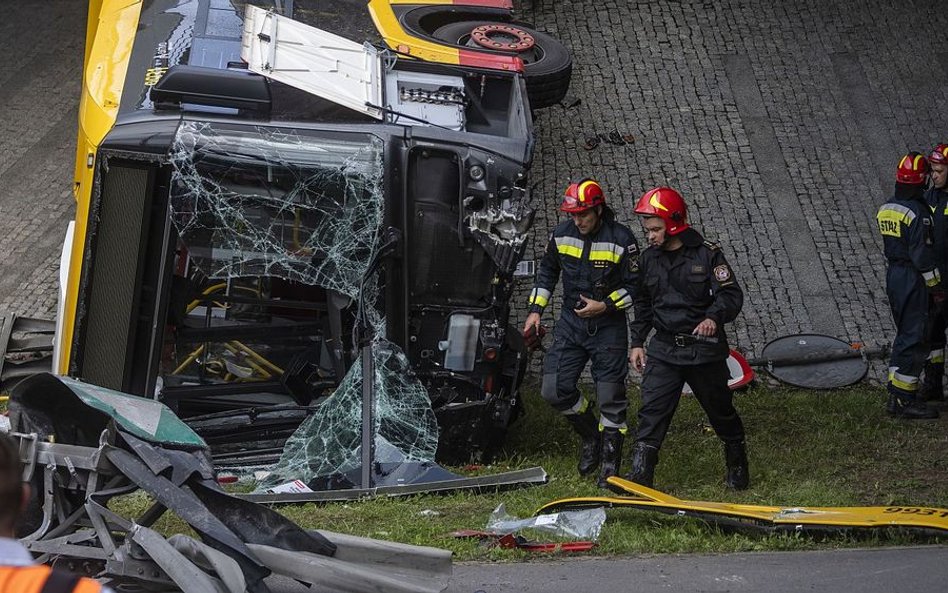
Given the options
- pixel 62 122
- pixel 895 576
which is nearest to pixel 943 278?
pixel 895 576

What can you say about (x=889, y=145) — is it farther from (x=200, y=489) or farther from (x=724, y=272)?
(x=200, y=489)

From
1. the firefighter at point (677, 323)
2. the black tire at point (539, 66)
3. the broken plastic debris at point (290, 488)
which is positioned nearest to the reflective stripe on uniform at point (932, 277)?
the firefighter at point (677, 323)

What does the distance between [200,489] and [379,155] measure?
245cm

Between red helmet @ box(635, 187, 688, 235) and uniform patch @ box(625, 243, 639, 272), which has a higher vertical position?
red helmet @ box(635, 187, 688, 235)

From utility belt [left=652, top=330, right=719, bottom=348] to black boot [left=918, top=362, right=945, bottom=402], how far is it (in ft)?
7.96

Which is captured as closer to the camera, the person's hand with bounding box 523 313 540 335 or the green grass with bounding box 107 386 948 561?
the green grass with bounding box 107 386 948 561

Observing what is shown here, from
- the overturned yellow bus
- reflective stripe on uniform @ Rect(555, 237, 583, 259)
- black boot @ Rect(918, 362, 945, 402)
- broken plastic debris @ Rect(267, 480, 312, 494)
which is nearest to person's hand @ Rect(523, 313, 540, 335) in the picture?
the overturned yellow bus

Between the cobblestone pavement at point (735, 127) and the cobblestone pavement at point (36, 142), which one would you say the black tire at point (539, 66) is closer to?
the cobblestone pavement at point (735, 127)

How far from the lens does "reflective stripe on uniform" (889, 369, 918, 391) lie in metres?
7.76

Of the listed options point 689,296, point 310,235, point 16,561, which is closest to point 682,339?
point 689,296

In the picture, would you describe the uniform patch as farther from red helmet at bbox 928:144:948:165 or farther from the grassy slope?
red helmet at bbox 928:144:948:165

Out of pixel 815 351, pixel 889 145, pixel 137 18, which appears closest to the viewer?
pixel 137 18

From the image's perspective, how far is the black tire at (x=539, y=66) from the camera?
824 cm

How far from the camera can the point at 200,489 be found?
457 cm
